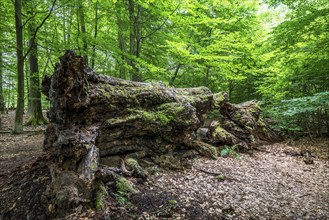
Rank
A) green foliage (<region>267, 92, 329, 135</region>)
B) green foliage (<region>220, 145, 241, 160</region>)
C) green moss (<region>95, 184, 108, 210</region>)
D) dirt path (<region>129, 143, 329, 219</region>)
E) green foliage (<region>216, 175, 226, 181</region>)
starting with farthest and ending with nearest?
1. green foliage (<region>267, 92, 329, 135</region>)
2. green foliage (<region>220, 145, 241, 160</region>)
3. green foliage (<region>216, 175, 226, 181</region>)
4. dirt path (<region>129, 143, 329, 219</region>)
5. green moss (<region>95, 184, 108, 210</region>)

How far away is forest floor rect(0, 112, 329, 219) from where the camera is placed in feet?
11.1

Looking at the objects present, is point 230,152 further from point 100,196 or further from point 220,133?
point 100,196

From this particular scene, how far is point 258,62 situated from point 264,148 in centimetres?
497

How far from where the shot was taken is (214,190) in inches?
176

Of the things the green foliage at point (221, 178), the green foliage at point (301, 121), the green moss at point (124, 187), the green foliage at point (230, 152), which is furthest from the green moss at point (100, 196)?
the green foliage at point (301, 121)

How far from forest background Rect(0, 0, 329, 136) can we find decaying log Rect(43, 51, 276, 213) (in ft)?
9.78

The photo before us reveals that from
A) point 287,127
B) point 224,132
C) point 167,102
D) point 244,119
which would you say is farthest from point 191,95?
point 287,127

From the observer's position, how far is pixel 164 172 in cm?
504

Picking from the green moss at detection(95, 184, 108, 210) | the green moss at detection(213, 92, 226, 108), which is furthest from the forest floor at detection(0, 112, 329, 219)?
the green moss at detection(213, 92, 226, 108)

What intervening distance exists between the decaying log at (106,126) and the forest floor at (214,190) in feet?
1.37

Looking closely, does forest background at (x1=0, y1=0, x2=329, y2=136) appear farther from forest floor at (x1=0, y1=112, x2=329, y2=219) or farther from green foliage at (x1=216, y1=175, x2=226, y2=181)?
green foliage at (x1=216, y1=175, x2=226, y2=181)

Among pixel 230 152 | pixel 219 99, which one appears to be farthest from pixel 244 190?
pixel 219 99

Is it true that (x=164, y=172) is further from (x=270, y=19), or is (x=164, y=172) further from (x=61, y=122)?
(x=270, y=19)

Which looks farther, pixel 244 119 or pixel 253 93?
pixel 253 93
